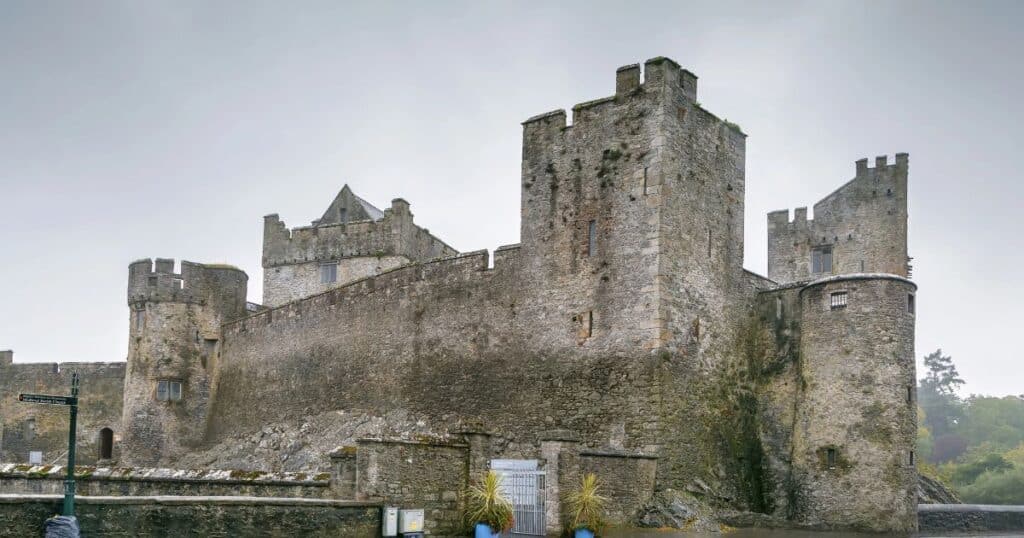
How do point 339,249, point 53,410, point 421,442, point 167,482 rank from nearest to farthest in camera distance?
point 421,442 → point 167,482 → point 339,249 → point 53,410

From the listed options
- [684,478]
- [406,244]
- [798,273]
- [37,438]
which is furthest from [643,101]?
[37,438]

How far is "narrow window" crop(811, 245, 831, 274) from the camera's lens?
130 feet

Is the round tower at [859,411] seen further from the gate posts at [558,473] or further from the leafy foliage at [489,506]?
the leafy foliage at [489,506]

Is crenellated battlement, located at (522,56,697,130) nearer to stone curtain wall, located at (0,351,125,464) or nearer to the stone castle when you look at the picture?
the stone castle

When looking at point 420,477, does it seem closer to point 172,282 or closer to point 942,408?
point 172,282

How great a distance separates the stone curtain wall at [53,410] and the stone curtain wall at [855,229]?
28.7 m

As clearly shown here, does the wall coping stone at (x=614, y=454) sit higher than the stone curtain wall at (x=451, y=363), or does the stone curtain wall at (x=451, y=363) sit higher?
the stone curtain wall at (x=451, y=363)

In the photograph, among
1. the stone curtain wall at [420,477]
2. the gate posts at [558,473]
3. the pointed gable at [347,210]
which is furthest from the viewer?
the pointed gable at [347,210]

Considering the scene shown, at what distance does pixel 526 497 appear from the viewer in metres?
21.8

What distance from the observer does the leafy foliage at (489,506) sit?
20.0 metres

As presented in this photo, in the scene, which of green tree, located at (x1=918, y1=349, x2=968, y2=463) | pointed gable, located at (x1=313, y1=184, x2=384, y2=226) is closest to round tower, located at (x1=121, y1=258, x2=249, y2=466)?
pointed gable, located at (x1=313, y1=184, x2=384, y2=226)

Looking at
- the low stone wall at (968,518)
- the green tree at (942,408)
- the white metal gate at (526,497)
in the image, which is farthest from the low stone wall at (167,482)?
the green tree at (942,408)

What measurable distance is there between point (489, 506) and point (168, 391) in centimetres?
2473

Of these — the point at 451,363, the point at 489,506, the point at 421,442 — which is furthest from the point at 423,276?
the point at 489,506
